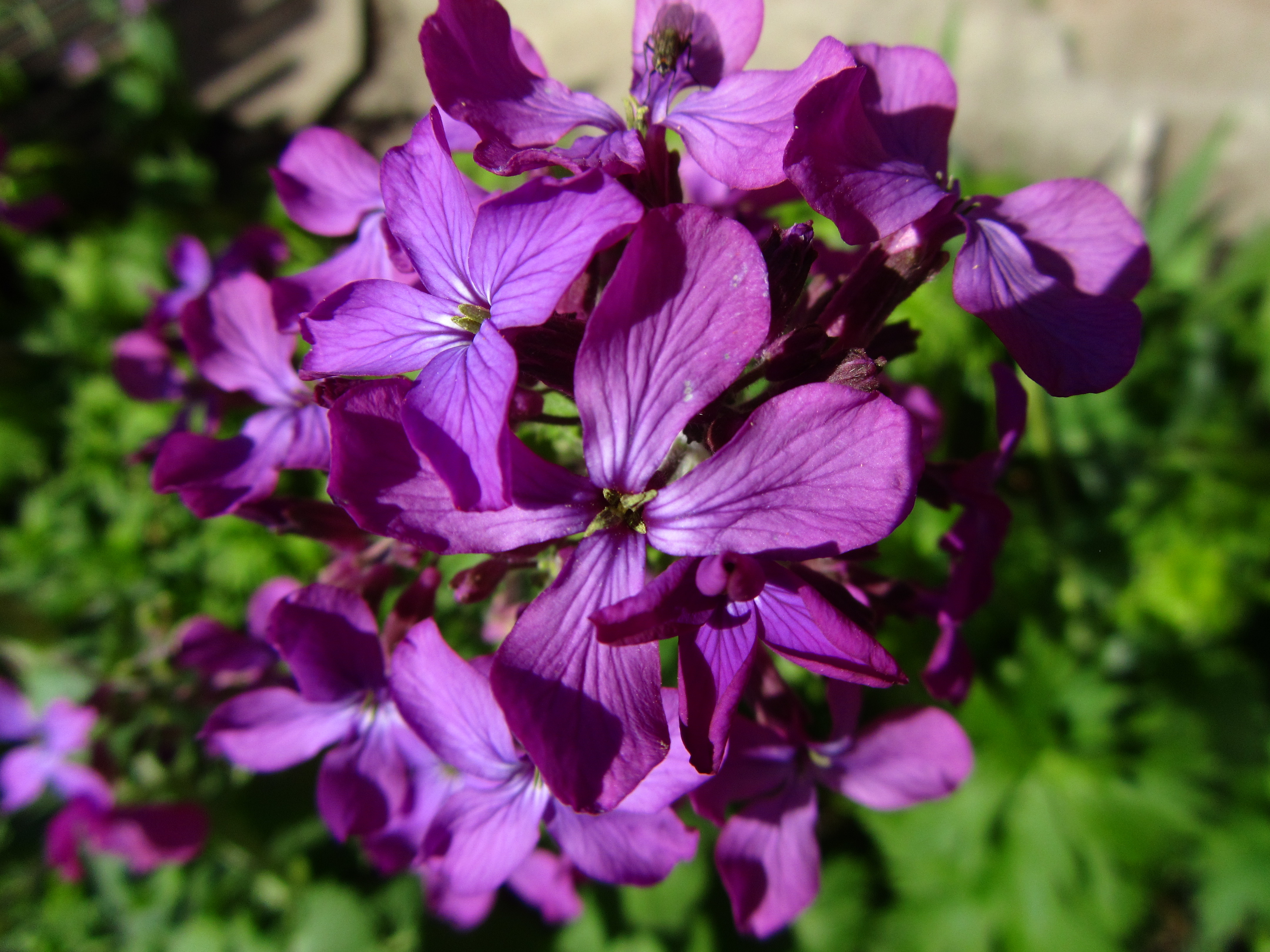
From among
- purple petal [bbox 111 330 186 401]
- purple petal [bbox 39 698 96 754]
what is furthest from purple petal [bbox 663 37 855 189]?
purple petal [bbox 39 698 96 754]

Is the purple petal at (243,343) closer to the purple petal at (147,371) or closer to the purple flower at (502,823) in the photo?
the purple flower at (502,823)

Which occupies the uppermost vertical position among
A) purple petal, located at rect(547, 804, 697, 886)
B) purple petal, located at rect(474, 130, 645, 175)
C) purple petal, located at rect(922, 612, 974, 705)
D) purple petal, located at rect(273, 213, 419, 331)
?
purple petal, located at rect(474, 130, 645, 175)

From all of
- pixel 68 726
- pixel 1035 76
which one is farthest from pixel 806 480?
pixel 1035 76

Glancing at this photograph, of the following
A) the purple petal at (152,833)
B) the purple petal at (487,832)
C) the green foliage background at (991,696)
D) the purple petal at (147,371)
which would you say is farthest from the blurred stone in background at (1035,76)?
the purple petal at (152,833)

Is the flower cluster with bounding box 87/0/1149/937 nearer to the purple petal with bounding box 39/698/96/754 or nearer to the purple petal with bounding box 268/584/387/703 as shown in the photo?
the purple petal with bounding box 268/584/387/703

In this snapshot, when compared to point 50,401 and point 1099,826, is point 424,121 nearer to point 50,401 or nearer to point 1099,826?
point 1099,826
